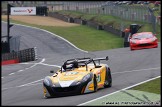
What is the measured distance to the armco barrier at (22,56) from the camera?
40062 mm

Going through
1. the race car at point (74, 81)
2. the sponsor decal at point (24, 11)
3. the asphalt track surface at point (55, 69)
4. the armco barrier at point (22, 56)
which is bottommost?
the armco barrier at point (22, 56)

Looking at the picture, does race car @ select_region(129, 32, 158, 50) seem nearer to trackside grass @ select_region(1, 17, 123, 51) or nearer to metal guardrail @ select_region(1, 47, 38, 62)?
metal guardrail @ select_region(1, 47, 38, 62)

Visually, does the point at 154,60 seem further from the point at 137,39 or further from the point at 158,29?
the point at 158,29

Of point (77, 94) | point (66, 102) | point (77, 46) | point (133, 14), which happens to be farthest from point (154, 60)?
point (133, 14)

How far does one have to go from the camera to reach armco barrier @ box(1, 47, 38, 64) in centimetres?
4006

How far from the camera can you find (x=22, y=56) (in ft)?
132

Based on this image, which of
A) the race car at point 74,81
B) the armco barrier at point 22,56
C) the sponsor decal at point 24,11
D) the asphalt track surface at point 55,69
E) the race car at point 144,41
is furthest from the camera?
the sponsor decal at point 24,11

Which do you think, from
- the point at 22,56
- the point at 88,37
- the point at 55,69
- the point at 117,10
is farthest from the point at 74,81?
the point at 117,10

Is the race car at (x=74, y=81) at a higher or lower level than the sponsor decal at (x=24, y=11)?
lower

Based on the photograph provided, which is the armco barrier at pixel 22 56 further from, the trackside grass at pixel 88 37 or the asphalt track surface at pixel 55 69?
the trackside grass at pixel 88 37

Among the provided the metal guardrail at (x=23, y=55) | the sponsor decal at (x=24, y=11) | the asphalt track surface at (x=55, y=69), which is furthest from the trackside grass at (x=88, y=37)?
the metal guardrail at (x=23, y=55)

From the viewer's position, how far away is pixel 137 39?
127 ft

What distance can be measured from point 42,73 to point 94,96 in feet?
40.7

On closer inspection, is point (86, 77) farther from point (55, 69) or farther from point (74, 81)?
point (55, 69)
